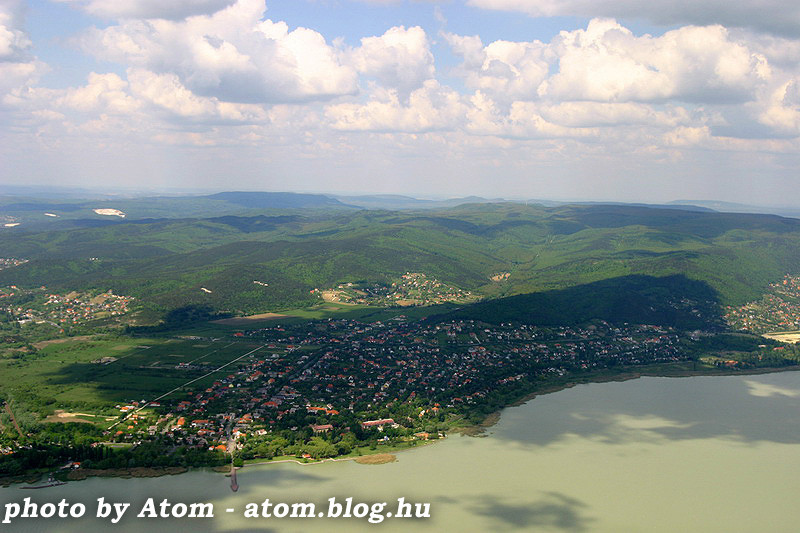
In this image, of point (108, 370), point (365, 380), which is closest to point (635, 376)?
point (365, 380)

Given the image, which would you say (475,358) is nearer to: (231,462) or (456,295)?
(231,462)

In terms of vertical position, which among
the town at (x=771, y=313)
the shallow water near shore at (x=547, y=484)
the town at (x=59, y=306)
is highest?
the town at (x=771, y=313)

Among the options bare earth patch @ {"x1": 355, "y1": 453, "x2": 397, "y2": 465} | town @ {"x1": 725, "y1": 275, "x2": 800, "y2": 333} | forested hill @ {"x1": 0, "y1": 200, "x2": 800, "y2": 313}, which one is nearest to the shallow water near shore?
bare earth patch @ {"x1": 355, "y1": 453, "x2": 397, "y2": 465}

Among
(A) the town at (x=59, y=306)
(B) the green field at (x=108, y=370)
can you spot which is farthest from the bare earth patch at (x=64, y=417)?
(A) the town at (x=59, y=306)

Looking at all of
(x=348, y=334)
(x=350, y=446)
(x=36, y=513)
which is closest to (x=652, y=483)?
(x=350, y=446)

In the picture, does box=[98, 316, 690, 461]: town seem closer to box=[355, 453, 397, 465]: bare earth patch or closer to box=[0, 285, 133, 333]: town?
box=[355, 453, 397, 465]: bare earth patch

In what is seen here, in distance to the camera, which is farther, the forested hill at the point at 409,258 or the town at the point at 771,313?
the forested hill at the point at 409,258

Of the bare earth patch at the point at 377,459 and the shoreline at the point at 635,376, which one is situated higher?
the shoreline at the point at 635,376

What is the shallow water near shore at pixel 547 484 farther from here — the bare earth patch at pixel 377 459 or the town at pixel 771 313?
the town at pixel 771 313
